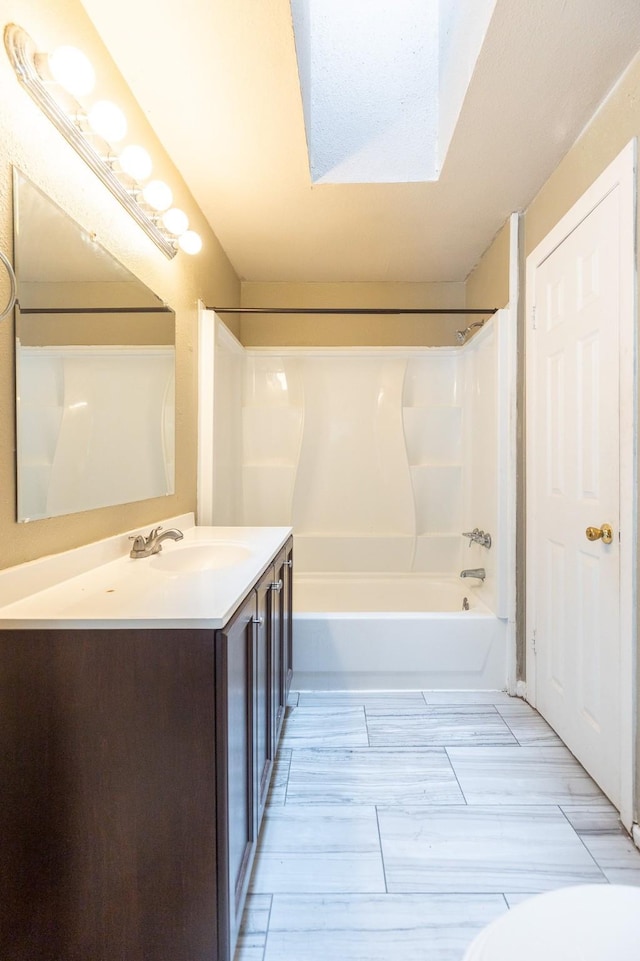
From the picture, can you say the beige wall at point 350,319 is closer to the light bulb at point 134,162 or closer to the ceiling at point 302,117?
the ceiling at point 302,117

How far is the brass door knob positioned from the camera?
1579 millimetres

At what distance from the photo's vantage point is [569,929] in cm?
57

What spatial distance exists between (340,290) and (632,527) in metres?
2.47

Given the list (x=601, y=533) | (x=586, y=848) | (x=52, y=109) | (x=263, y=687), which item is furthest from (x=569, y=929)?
(x=52, y=109)

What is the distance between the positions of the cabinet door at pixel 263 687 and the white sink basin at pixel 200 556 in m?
0.20

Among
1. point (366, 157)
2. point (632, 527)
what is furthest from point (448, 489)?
point (366, 157)

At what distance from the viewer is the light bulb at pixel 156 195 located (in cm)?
157

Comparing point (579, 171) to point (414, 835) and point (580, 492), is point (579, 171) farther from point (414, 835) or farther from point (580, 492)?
point (414, 835)

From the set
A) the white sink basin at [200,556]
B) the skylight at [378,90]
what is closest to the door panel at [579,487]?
the skylight at [378,90]

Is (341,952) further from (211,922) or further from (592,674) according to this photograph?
(592,674)

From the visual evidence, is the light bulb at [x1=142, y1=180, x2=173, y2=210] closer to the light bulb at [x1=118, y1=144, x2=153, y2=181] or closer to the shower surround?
the light bulb at [x1=118, y1=144, x2=153, y2=181]

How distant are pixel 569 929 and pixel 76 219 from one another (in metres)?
1.71

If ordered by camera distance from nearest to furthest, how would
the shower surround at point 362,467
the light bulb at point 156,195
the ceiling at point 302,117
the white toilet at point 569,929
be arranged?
1. the white toilet at point 569,929
2. the ceiling at point 302,117
3. the light bulb at point 156,195
4. the shower surround at point 362,467

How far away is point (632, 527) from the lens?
1469 millimetres
